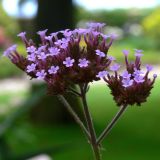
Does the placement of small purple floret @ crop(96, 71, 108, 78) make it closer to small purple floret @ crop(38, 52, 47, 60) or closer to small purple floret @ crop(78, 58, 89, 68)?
small purple floret @ crop(78, 58, 89, 68)

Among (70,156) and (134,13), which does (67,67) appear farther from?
(134,13)

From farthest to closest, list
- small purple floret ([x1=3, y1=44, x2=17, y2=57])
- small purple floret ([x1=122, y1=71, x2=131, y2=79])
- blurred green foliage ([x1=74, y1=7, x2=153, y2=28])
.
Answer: blurred green foliage ([x1=74, y1=7, x2=153, y2=28])
small purple floret ([x1=3, y1=44, x2=17, y2=57])
small purple floret ([x1=122, y1=71, x2=131, y2=79])

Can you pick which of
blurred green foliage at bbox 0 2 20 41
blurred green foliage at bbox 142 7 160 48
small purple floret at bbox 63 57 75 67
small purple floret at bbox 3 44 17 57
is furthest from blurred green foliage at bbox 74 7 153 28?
small purple floret at bbox 63 57 75 67

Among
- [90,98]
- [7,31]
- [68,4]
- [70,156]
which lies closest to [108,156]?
[70,156]

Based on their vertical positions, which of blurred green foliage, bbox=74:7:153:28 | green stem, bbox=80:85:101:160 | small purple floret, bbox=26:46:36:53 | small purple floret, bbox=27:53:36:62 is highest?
small purple floret, bbox=26:46:36:53

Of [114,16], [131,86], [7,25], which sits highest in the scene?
[131,86]

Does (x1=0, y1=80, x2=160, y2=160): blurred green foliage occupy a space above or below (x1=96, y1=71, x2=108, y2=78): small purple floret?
below

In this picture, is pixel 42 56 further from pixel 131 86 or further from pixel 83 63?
pixel 131 86

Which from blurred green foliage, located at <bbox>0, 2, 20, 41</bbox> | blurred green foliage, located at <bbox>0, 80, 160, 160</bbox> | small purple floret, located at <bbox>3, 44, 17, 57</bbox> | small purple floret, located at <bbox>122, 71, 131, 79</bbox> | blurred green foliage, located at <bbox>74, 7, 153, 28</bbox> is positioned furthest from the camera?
blurred green foliage, located at <bbox>74, 7, 153, 28</bbox>

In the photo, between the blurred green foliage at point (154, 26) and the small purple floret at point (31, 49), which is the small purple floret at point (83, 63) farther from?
the blurred green foliage at point (154, 26)

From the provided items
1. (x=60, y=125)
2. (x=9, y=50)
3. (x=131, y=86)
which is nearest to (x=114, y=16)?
(x=60, y=125)

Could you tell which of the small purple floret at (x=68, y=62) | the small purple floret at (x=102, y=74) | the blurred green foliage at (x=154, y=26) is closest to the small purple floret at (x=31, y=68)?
the small purple floret at (x=68, y=62)
